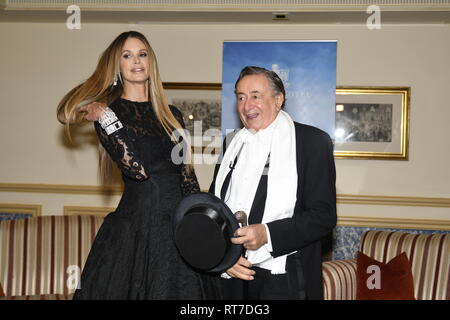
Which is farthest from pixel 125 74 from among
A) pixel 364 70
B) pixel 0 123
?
pixel 0 123

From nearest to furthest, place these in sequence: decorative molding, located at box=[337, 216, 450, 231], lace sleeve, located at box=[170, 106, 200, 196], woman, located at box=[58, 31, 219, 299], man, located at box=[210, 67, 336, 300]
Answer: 1. man, located at box=[210, 67, 336, 300]
2. woman, located at box=[58, 31, 219, 299]
3. lace sleeve, located at box=[170, 106, 200, 196]
4. decorative molding, located at box=[337, 216, 450, 231]

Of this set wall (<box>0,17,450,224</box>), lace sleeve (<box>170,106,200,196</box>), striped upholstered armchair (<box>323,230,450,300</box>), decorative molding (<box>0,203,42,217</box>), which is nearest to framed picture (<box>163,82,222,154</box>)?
wall (<box>0,17,450,224</box>)

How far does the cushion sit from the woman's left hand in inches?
83.6

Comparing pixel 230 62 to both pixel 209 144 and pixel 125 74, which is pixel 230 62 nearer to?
pixel 209 144

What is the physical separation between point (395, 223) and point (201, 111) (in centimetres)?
180

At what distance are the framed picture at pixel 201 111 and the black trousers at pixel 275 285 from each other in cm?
313

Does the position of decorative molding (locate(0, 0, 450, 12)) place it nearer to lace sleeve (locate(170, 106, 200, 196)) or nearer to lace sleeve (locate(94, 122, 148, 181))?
lace sleeve (locate(170, 106, 200, 196))

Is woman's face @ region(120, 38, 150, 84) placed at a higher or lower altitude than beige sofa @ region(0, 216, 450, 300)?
higher

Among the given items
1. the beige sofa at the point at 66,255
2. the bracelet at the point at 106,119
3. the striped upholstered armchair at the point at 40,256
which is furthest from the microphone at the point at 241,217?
the striped upholstered armchair at the point at 40,256

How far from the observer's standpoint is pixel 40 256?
402 cm

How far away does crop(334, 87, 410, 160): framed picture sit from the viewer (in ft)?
17.3

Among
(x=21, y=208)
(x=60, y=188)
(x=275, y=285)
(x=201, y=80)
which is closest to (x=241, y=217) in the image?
(x=275, y=285)

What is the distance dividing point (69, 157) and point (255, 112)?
3.67 meters

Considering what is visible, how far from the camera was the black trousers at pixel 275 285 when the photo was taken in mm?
Result: 2248
